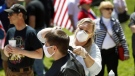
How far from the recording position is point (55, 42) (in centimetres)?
370

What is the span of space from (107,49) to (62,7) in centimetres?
549

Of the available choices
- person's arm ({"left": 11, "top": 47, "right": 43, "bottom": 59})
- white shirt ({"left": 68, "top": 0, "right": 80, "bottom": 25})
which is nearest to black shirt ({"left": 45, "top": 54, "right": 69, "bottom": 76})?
person's arm ({"left": 11, "top": 47, "right": 43, "bottom": 59})

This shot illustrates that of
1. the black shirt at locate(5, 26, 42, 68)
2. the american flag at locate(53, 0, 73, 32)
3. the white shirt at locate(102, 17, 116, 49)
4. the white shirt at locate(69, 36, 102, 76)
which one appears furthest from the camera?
the american flag at locate(53, 0, 73, 32)

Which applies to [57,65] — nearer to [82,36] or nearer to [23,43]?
[82,36]

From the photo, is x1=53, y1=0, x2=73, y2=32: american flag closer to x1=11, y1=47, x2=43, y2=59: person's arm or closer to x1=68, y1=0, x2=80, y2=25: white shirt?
x1=68, y1=0, x2=80, y2=25: white shirt

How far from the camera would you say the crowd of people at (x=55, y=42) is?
147 inches

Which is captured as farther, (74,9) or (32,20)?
(74,9)

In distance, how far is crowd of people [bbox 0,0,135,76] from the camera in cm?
374

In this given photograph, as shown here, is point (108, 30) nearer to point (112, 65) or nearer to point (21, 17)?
point (112, 65)

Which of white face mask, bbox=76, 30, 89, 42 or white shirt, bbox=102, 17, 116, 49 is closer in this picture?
white face mask, bbox=76, 30, 89, 42

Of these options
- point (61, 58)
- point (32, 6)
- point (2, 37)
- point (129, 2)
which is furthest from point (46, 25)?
point (129, 2)

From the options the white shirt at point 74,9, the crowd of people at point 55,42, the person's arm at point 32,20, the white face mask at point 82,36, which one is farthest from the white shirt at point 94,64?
the white shirt at point 74,9

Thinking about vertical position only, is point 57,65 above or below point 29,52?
above

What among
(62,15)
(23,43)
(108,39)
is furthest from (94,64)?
(62,15)
